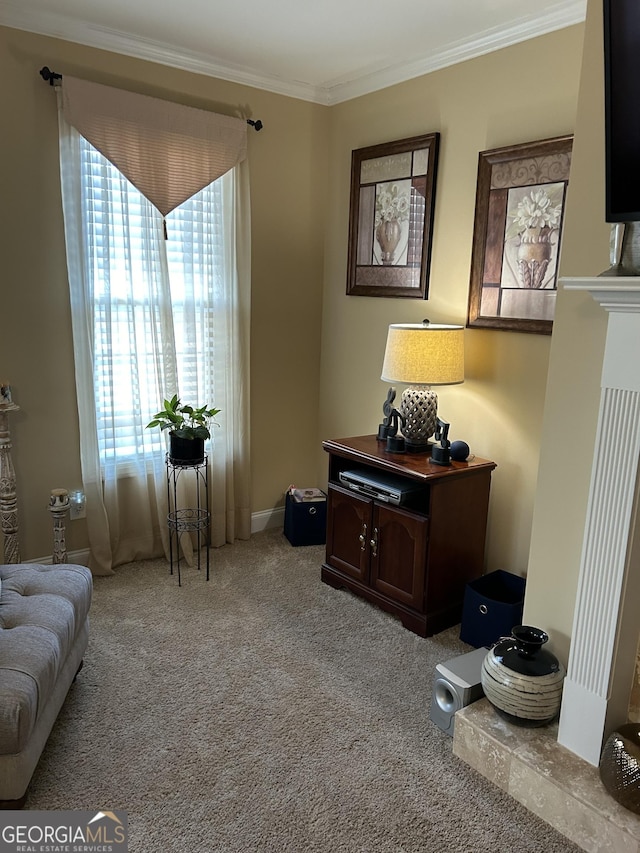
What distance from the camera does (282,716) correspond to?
2271 mm

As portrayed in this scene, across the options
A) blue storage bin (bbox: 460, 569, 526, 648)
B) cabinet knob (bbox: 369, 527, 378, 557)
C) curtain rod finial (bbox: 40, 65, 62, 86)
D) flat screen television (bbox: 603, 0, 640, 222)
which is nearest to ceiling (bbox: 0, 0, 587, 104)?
curtain rod finial (bbox: 40, 65, 62, 86)

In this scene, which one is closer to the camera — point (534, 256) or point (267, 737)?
point (267, 737)

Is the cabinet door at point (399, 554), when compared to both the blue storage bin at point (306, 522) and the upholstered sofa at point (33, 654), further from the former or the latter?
the upholstered sofa at point (33, 654)

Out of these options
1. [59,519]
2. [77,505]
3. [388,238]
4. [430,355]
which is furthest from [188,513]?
[388,238]

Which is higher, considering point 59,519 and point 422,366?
point 422,366

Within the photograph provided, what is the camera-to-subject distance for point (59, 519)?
3072mm

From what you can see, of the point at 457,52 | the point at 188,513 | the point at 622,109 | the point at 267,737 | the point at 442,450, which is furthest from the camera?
the point at 188,513

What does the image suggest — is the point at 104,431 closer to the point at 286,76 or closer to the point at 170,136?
the point at 170,136

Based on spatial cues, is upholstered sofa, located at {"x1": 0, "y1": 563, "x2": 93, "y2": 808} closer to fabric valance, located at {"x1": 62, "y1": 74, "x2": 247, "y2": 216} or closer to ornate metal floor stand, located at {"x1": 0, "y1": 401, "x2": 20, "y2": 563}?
ornate metal floor stand, located at {"x1": 0, "y1": 401, "x2": 20, "y2": 563}

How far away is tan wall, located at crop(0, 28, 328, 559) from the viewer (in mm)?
2900

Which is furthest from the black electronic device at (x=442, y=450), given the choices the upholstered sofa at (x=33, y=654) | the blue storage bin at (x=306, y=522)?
the upholstered sofa at (x=33, y=654)

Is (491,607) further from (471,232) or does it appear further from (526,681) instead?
(471,232)

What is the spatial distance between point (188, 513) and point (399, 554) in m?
1.30

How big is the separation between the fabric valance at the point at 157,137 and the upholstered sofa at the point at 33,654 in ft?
6.19
